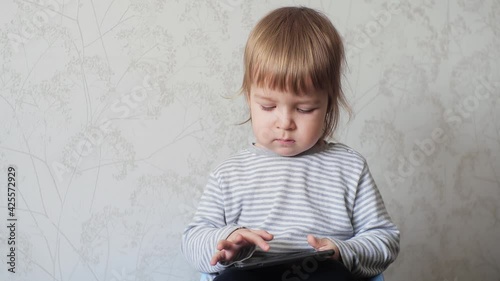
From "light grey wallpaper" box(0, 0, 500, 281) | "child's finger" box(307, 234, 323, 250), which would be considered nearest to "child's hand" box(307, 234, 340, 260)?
"child's finger" box(307, 234, 323, 250)

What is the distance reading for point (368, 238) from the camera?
0.95 m

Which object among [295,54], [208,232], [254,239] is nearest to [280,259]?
[254,239]

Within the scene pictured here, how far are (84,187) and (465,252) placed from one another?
100 cm

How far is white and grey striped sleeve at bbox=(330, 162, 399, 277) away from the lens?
2.98ft

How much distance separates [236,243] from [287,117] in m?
0.21

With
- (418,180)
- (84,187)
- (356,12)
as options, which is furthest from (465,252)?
(84,187)

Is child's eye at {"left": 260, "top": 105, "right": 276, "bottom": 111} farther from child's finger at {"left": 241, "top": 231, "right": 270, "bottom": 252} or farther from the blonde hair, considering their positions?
child's finger at {"left": 241, "top": 231, "right": 270, "bottom": 252}

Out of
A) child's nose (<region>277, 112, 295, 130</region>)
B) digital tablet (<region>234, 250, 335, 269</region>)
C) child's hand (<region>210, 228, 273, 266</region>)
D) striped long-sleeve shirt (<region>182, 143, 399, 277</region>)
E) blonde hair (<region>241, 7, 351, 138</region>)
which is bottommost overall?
digital tablet (<region>234, 250, 335, 269</region>)

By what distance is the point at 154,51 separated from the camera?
127cm

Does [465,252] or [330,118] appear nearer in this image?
[330,118]

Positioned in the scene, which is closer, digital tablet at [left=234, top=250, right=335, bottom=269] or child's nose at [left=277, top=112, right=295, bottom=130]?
digital tablet at [left=234, top=250, right=335, bottom=269]

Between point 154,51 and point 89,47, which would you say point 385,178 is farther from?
point 89,47

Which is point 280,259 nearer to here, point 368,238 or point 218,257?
point 218,257

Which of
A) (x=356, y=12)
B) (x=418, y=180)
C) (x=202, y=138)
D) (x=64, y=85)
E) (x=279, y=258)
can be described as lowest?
(x=279, y=258)
